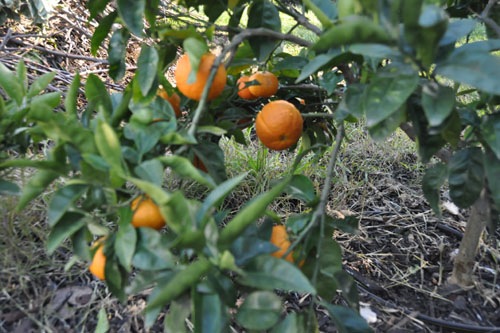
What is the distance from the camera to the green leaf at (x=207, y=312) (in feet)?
2.22

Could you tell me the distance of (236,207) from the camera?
1.84 metres

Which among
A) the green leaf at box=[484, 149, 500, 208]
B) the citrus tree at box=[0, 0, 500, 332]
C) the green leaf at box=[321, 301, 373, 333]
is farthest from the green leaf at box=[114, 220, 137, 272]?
the green leaf at box=[484, 149, 500, 208]

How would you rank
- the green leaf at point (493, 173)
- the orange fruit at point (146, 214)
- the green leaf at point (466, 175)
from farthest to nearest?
1. the green leaf at point (466, 175)
2. the green leaf at point (493, 173)
3. the orange fruit at point (146, 214)

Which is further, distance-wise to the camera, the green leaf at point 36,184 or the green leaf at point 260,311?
the green leaf at point 36,184

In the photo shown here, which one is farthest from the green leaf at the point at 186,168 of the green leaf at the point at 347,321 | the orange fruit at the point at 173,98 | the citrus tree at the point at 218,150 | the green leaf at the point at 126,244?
the green leaf at the point at 347,321

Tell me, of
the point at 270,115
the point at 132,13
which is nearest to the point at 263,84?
the point at 270,115

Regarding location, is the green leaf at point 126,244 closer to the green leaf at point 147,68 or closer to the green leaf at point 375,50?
the green leaf at point 147,68

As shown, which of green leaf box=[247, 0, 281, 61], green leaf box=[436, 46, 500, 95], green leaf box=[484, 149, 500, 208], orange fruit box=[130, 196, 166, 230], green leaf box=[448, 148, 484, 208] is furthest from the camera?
green leaf box=[247, 0, 281, 61]

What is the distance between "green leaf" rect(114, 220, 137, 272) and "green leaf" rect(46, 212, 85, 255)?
0.09 metres

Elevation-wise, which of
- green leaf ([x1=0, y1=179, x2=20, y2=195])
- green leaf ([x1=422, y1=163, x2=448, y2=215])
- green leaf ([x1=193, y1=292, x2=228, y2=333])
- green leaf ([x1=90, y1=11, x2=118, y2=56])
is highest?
green leaf ([x1=90, y1=11, x2=118, y2=56])

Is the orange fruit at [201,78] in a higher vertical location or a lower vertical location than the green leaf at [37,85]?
higher

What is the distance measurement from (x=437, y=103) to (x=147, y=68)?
496 millimetres

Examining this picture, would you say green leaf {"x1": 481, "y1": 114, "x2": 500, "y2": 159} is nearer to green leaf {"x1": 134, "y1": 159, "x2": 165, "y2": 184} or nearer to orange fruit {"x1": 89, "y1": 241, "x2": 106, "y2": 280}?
A: green leaf {"x1": 134, "y1": 159, "x2": 165, "y2": 184}

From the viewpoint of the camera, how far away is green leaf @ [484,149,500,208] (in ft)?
2.71
